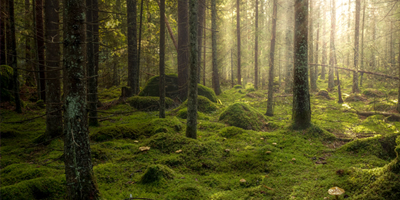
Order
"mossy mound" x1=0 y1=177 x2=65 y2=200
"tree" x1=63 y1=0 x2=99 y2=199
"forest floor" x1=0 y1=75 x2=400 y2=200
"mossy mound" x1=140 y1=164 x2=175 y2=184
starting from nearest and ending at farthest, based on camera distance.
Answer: "tree" x1=63 y1=0 x2=99 y2=199 → "mossy mound" x1=0 y1=177 x2=65 y2=200 → "forest floor" x1=0 y1=75 x2=400 y2=200 → "mossy mound" x1=140 y1=164 x2=175 y2=184

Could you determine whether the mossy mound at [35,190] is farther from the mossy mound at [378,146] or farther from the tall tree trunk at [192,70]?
the mossy mound at [378,146]

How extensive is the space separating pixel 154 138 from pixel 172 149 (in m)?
0.80

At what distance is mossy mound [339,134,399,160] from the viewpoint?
577 centimetres

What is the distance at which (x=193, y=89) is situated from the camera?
7098 millimetres

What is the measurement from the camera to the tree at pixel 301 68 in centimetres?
812

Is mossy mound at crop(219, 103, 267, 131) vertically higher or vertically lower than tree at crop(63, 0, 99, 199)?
lower

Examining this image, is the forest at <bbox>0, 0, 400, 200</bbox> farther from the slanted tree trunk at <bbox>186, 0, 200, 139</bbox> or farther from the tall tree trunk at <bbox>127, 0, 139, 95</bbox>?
the tall tree trunk at <bbox>127, 0, 139, 95</bbox>

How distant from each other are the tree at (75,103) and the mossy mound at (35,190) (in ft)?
2.45

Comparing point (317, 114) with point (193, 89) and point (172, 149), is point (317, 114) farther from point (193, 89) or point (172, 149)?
point (172, 149)

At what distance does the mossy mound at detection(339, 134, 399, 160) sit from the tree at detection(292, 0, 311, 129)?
2030 millimetres

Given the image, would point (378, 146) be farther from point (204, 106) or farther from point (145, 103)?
point (145, 103)

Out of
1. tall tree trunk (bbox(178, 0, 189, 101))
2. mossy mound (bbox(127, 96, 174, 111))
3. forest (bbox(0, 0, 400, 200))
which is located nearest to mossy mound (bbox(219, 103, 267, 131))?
forest (bbox(0, 0, 400, 200))

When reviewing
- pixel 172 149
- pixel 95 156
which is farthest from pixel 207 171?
pixel 95 156

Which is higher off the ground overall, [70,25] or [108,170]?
[70,25]
